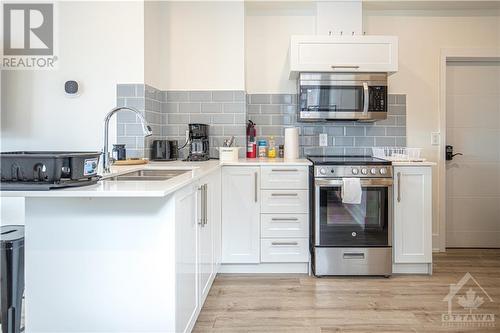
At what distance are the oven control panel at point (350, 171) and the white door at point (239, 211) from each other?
0.52m

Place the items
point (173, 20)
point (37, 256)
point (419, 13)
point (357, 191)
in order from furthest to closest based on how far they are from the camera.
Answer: point (419, 13) < point (173, 20) < point (357, 191) < point (37, 256)

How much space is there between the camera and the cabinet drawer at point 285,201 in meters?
3.25

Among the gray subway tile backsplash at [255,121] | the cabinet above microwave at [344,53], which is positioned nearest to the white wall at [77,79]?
the gray subway tile backsplash at [255,121]

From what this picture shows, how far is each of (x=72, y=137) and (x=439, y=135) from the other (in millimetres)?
3450

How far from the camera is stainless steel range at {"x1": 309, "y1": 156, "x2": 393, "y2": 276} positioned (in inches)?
125

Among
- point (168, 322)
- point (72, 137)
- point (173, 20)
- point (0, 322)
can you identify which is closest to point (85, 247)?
point (168, 322)

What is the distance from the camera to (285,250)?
3271 mm

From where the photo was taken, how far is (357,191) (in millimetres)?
3076

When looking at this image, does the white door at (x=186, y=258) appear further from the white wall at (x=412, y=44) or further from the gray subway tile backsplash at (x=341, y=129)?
the white wall at (x=412, y=44)

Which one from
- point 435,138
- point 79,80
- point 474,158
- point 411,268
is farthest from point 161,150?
point 474,158

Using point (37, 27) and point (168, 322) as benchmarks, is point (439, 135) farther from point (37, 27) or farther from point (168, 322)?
point (37, 27)

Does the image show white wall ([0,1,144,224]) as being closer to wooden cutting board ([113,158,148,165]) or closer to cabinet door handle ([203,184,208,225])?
wooden cutting board ([113,158,148,165])

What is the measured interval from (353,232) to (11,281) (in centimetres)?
237

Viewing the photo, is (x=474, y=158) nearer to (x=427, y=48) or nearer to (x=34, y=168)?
(x=427, y=48)
